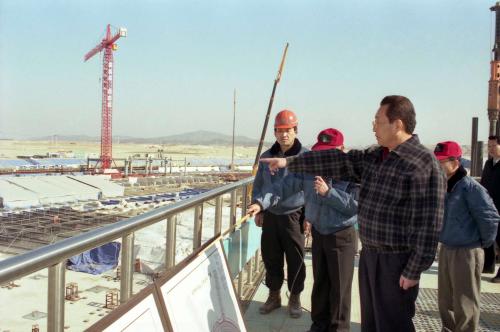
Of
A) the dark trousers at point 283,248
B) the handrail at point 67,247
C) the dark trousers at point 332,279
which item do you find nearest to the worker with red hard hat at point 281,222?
the dark trousers at point 283,248

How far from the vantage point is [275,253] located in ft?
12.5

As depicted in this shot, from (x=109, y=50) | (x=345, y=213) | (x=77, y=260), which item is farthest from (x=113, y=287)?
(x=109, y=50)

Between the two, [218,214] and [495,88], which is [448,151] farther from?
[495,88]

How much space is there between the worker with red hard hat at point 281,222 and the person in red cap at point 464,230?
108 cm

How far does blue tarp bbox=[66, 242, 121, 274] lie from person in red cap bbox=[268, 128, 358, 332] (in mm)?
14563

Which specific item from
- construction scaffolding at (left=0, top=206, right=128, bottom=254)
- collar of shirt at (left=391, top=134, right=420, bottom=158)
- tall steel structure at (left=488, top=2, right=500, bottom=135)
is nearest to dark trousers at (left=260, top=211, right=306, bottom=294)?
collar of shirt at (left=391, top=134, right=420, bottom=158)

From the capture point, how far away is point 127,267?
6.15 ft

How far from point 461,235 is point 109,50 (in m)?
71.5

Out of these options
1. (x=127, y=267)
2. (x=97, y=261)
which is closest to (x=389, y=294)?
(x=127, y=267)

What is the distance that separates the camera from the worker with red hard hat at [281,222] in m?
3.56

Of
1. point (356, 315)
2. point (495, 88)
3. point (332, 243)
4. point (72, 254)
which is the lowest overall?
point (356, 315)

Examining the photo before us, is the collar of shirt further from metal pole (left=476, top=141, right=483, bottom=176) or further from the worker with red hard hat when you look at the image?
metal pole (left=476, top=141, right=483, bottom=176)

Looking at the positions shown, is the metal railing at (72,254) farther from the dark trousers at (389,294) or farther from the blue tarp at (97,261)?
the blue tarp at (97,261)

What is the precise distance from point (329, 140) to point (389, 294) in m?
1.11
